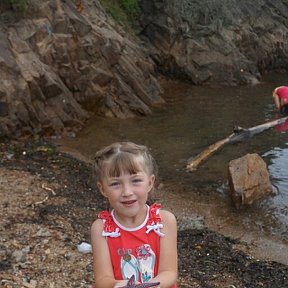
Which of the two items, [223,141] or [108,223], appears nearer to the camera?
[108,223]

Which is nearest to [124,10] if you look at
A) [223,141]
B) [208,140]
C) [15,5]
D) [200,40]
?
[200,40]

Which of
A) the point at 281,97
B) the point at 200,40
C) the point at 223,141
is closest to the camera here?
the point at 281,97

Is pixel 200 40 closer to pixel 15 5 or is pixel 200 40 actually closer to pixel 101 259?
pixel 15 5

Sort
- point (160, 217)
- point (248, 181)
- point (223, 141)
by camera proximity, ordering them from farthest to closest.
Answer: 1. point (223, 141)
2. point (248, 181)
3. point (160, 217)

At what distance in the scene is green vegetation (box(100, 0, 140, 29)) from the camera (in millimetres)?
16373

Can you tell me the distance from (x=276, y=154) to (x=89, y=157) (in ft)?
12.4

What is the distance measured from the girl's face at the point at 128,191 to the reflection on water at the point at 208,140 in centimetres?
524

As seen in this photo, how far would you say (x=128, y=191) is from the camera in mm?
2736

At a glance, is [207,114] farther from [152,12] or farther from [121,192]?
[121,192]

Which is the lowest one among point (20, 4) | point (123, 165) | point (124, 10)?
point (123, 165)

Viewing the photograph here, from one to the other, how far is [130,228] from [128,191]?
0.70 ft

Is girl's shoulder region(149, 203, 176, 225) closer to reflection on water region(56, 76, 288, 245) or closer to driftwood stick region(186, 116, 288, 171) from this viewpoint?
reflection on water region(56, 76, 288, 245)

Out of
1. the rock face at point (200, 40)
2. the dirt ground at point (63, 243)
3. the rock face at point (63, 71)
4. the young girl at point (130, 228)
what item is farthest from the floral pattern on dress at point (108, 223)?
the rock face at point (200, 40)

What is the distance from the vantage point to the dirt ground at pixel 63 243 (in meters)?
5.35
